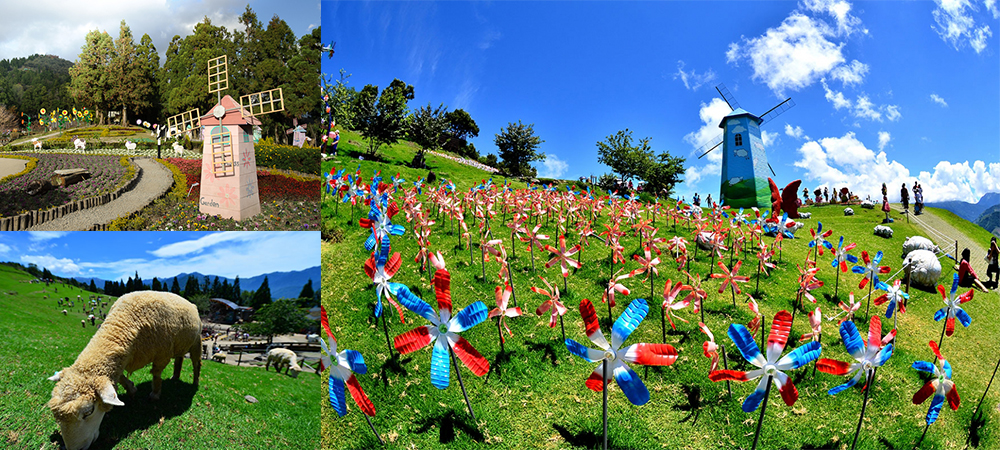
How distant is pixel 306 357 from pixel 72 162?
7.03 metres

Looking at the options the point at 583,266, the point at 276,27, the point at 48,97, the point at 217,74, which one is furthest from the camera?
the point at 276,27

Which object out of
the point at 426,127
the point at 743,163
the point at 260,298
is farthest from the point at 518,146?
the point at 260,298

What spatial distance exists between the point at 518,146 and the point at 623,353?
30852 millimetres

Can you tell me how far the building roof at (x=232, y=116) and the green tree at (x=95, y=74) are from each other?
9.64 feet

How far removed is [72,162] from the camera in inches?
320

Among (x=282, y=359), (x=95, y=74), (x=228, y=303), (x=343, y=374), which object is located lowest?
(x=282, y=359)

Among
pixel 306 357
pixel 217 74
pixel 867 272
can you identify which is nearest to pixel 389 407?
pixel 306 357

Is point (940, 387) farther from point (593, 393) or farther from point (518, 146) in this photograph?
point (518, 146)

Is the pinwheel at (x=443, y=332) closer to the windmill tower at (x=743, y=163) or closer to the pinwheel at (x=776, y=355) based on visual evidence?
the pinwheel at (x=776, y=355)

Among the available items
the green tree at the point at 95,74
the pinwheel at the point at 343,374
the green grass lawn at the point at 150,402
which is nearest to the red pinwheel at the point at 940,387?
the pinwheel at the point at 343,374

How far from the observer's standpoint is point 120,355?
4.65 metres

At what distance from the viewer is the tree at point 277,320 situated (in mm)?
6590

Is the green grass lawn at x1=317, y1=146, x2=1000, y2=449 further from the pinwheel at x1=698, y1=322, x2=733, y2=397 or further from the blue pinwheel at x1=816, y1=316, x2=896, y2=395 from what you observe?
the blue pinwheel at x1=816, y1=316, x2=896, y2=395

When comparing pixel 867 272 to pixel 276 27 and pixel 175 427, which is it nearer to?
pixel 175 427
